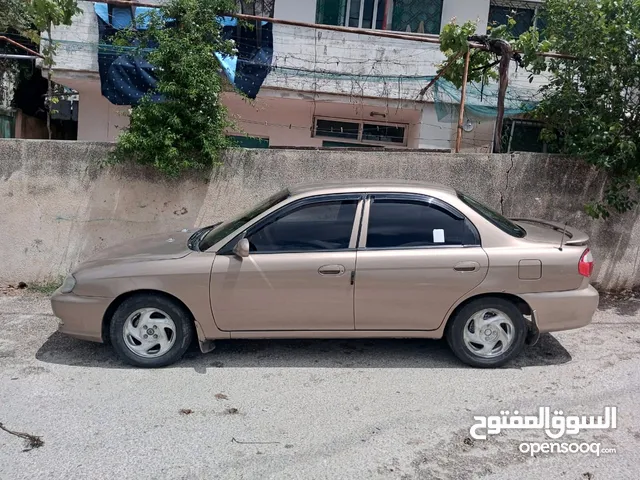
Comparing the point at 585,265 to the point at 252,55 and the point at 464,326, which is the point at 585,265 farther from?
the point at 252,55

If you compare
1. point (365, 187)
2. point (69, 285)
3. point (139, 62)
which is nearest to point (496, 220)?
point (365, 187)

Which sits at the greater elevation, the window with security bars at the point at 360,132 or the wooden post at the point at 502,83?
the wooden post at the point at 502,83

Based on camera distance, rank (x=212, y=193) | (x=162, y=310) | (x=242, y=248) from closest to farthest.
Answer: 1. (x=242, y=248)
2. (x=162, y=310)
3. (x=212, y=193)

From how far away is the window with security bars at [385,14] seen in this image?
443 inches

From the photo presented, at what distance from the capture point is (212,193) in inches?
268

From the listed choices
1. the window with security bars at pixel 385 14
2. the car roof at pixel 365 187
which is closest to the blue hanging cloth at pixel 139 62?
the window with security bars at pixel 385 14

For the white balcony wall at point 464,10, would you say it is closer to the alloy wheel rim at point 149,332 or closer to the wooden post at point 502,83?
the wooden post at point 502,83

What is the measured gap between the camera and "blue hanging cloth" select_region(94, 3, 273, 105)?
29.3 feet

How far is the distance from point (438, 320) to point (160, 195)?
3.91 metres

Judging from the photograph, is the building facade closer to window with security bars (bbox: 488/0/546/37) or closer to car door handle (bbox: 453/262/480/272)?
window with security bars (bbox: 488/0/546/37)

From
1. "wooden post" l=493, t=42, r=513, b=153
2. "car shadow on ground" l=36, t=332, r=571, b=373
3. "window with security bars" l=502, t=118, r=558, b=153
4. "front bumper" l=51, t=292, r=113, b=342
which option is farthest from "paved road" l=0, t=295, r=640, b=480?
"window with security bars" l=502, t=118, r=558, b=153

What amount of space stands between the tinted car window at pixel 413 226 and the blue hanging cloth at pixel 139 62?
485 centimetres

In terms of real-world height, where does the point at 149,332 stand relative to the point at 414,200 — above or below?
below

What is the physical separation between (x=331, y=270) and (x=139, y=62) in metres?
5.92
